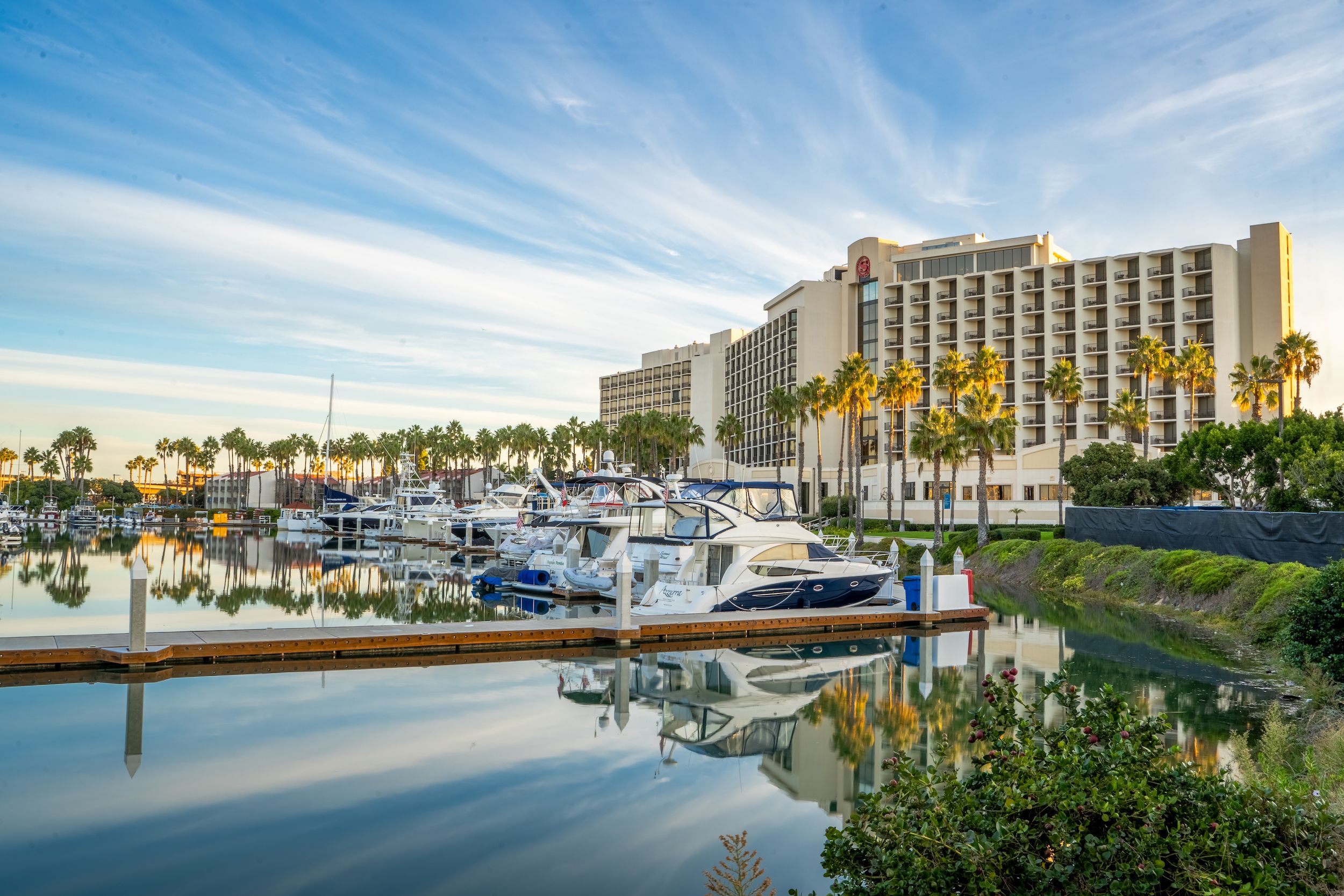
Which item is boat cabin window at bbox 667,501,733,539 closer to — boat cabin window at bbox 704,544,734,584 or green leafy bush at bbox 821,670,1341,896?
boat cabin window at bbox 704,544,734,584

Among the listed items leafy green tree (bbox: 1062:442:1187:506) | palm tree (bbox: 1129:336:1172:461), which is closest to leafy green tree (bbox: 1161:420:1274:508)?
leafy green tree (bbox: 1062:442:1187:506)

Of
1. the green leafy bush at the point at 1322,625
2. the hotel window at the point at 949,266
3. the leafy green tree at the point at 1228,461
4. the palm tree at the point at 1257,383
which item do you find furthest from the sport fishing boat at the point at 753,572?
the hotel window at the point at 949,266

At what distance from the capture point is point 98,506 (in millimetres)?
126312

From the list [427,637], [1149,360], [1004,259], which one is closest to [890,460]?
[1149,360]

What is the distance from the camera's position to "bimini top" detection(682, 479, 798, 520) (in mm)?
32781

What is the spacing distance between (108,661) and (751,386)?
104714mm

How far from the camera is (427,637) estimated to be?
2061 centimetres

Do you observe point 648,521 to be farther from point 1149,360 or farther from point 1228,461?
point 1149,360

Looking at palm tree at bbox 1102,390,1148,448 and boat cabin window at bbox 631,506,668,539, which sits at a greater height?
palm tree at bbox 1102,390,1148,448

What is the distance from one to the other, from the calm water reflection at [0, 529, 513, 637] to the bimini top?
28.3ft

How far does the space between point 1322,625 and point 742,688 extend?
938 centimetres

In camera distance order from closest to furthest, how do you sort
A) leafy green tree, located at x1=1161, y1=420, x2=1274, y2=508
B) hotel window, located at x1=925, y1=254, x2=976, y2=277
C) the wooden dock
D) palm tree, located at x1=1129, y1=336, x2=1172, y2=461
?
1. the wooden dock
2. leafy green tree, located at x1=1161, y1=420, x2=1274, y2=508
3. palm tree, located at x1=1129, y1=336, x2=1172, y2=461
4. hotel window, located at x1=925, y1=254, x2=976, y2=277

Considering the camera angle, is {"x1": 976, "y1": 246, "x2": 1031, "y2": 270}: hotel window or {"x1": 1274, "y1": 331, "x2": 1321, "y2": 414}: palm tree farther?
{"x1": 976, "y1": 246, "x2": 1031, "y2": 270}: hotel window

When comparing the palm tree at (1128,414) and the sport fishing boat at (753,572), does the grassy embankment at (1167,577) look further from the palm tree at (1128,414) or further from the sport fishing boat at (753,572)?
the palm tree at (1128,414)
